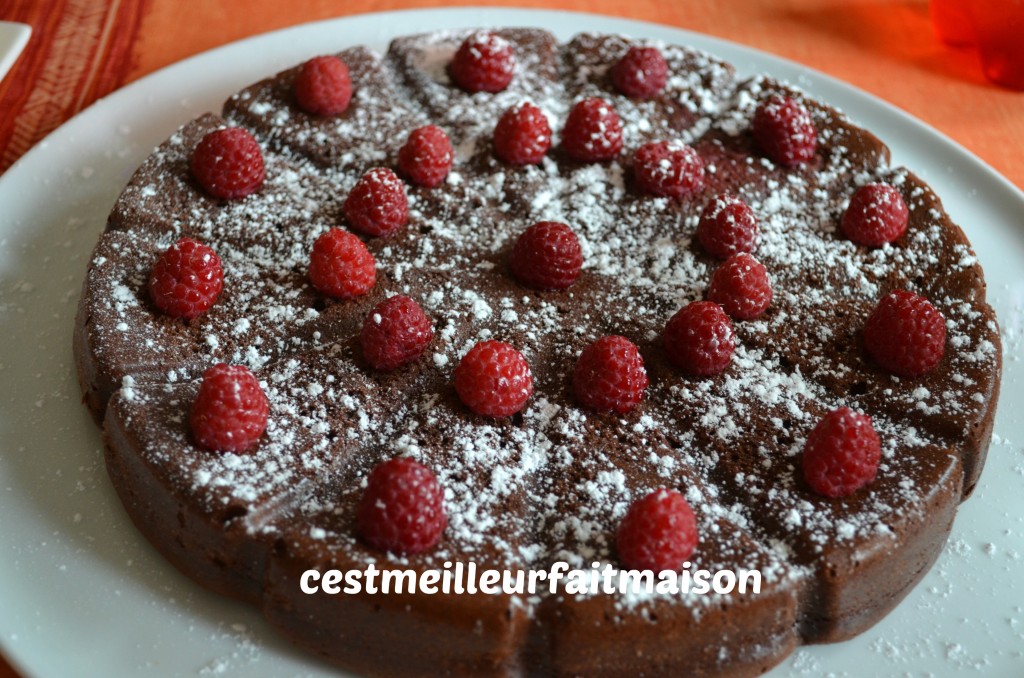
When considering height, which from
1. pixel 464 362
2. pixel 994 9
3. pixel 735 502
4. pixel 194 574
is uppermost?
pixel 994 9

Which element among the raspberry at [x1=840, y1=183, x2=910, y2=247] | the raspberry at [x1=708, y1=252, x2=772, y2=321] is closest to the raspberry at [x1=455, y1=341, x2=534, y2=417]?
the raspberry at [x1=708, y1=252, x2=772, y2=321]

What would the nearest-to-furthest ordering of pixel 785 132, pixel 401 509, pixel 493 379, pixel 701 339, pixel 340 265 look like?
pixel 401 509 → pixel 493 379 → pixel 701 339 → pixel 340 265 → pixel 785 132

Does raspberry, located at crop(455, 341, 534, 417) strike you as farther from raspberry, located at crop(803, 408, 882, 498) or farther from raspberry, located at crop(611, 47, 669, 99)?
raspberry, located at crop(611, 47, 669, 99)

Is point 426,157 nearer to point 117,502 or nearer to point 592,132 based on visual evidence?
point 592,132

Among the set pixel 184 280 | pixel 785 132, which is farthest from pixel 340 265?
pixel 785 132

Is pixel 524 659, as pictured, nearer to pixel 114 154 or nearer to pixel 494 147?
pixel 494 147

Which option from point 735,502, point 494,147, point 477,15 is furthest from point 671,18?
point 735,502
